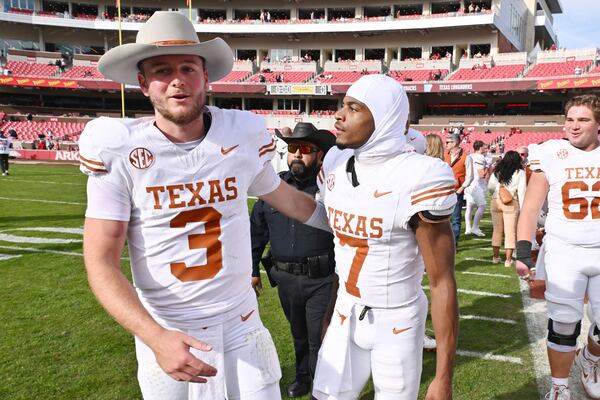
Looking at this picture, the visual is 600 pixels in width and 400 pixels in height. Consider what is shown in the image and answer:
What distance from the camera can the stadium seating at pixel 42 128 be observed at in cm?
3456

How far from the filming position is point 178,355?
1.53 metres

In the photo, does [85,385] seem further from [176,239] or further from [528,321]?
[528,321]

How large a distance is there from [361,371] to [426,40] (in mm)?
44022

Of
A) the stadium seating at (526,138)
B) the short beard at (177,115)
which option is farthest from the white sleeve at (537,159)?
the stadium seating at (526,138)

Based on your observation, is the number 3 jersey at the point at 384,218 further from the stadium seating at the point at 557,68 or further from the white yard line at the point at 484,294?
the stadium seating at the point at 557,68

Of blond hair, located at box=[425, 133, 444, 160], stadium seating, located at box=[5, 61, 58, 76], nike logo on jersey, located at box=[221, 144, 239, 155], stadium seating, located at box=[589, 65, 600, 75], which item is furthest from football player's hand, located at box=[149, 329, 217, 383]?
stadium seating, located at box=[5, 61, 58, 76]

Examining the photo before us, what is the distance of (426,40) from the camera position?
42.0 metres

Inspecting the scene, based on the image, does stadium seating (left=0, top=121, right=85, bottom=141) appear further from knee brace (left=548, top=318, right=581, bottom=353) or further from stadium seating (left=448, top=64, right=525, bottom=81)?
knee brace (left=548, top=318, right=581, bottom=353)

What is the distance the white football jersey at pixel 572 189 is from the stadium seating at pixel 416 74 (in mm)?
37415

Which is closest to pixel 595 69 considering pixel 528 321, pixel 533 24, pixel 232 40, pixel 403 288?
pixel 533 24

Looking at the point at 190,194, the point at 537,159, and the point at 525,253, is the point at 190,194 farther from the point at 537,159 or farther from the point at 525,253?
the point at 537,159

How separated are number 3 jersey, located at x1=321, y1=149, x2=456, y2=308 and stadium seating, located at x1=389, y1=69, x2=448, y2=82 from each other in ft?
127

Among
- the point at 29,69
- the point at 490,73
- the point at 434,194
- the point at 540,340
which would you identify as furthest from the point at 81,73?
the point at 434,194

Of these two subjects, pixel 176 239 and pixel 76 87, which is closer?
pixel 176 239
